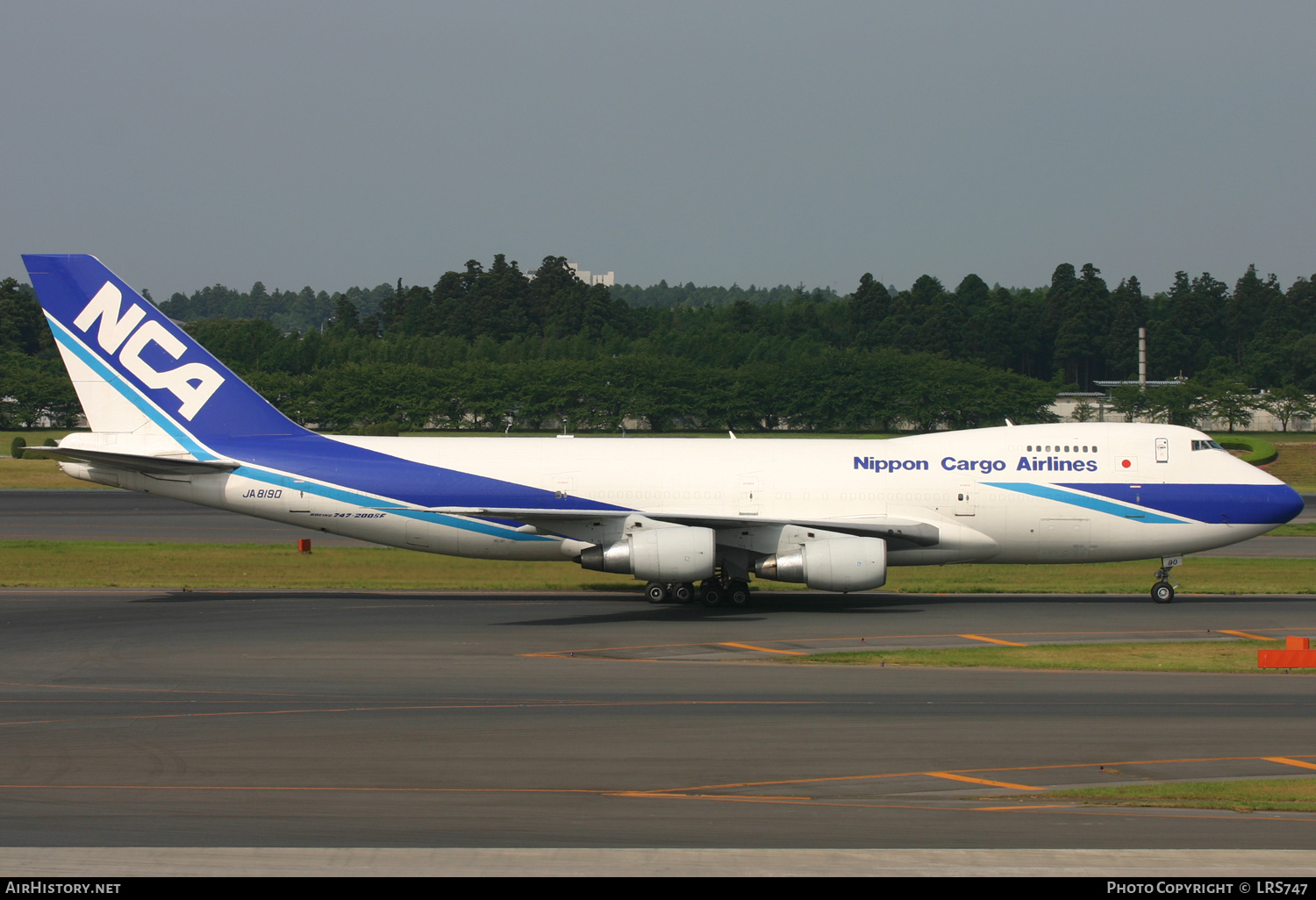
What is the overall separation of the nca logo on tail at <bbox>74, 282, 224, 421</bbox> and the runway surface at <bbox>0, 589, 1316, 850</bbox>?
645 cm

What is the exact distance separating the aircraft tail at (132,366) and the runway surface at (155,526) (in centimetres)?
667

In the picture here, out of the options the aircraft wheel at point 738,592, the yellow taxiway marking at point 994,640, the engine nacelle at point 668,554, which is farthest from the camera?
the aircraft wheel at point 738,592

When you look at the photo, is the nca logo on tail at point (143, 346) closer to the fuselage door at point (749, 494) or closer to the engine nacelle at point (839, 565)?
the fuselage door at point (749, 494)

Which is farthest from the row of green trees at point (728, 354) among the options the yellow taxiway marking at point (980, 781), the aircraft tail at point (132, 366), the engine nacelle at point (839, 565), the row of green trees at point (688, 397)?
the yellow taxiway marking at point (980, 781)

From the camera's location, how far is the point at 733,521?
30.1 metres

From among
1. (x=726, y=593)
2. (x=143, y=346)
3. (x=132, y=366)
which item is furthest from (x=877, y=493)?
(x=132, y=366)

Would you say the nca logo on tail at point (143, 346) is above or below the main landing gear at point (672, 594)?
above

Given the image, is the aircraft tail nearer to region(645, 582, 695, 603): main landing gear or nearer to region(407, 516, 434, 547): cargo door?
region(407, 516, 434, 547): cargo door

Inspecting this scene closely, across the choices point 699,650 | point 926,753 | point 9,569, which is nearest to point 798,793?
point 926,753

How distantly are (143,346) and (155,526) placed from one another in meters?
18.6

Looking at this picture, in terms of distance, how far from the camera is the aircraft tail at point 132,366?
105 ft

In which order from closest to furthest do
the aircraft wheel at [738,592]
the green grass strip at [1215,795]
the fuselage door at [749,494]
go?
the green grass strip at [1215,795] < the aircraft wheel at [738,592] < the fuselage door at [749,494]

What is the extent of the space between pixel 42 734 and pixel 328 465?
1504cm
